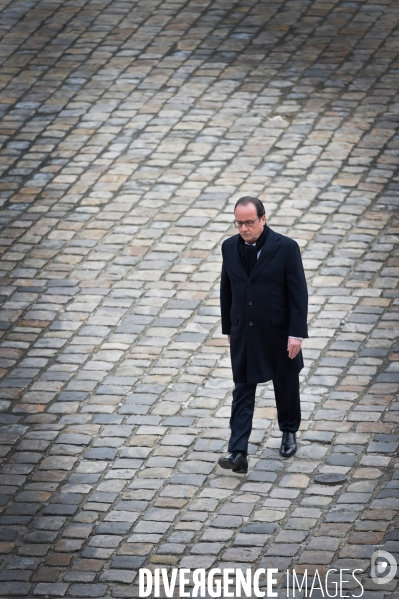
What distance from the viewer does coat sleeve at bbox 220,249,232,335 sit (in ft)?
23.8

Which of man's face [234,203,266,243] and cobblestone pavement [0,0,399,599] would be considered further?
man's face [234,203,266,243]

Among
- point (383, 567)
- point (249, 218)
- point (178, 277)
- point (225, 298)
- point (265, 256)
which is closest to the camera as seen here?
point (383, 567)

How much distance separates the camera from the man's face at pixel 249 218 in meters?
6.93

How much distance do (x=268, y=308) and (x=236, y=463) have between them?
3.40 feet

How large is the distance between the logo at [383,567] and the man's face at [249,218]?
2131 millimetres

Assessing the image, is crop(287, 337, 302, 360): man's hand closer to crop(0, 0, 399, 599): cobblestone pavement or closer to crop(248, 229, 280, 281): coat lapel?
crop(248, 229, 280, 281): coat lapel

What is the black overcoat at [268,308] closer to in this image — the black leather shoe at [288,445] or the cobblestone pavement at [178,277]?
the black leather shoe at [288,445]

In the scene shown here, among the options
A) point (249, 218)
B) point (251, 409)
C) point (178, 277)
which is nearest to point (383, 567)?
point (251, 409)

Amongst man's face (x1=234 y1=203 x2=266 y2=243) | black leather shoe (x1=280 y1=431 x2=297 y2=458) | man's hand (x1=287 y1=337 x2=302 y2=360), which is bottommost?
black leather shoe (x1=280 y1=431 x2=297 y2=458)

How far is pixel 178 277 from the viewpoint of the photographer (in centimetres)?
966

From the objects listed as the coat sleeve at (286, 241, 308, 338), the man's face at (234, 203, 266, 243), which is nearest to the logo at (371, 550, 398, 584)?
Answer: the coat sleeve at (286, 241, 308, 338)

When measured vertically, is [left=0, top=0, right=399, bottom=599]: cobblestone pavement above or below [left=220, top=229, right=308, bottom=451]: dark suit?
below

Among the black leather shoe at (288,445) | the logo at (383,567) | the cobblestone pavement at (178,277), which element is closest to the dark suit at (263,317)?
the black leather shoe at (288,445)

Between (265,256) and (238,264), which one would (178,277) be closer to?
(238,264)
